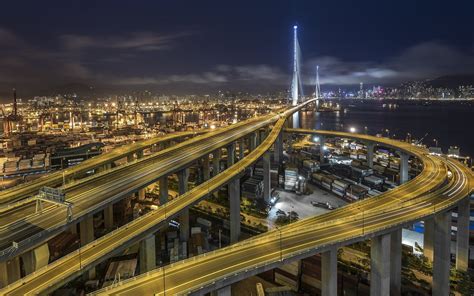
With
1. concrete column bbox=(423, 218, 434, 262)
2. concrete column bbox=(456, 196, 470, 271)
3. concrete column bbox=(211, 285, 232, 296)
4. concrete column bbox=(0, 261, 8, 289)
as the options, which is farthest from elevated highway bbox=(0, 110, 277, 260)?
concrete column bbox=(456, 196, 470, 271)

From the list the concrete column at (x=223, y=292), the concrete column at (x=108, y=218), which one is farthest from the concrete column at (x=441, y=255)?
the concrete column at (x=108, y=218)

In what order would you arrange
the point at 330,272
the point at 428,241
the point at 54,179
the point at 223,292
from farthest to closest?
the point at 54,179 → the point at 428,241 → the point at 330,272 → the point at 223,292

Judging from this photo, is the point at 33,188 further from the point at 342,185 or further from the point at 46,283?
the point at 342,185

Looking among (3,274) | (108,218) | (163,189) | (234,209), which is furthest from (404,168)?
(3,274)

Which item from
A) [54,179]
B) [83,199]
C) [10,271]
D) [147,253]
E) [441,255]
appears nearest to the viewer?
[10,271]

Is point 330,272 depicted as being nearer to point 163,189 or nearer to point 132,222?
point 132,222

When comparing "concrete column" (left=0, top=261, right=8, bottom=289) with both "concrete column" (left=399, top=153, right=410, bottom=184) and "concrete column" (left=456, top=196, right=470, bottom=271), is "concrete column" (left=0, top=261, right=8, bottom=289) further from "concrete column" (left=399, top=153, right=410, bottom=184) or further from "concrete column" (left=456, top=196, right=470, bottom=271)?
"concrete column" (left=399, top=153, right=410, bottom=184)
